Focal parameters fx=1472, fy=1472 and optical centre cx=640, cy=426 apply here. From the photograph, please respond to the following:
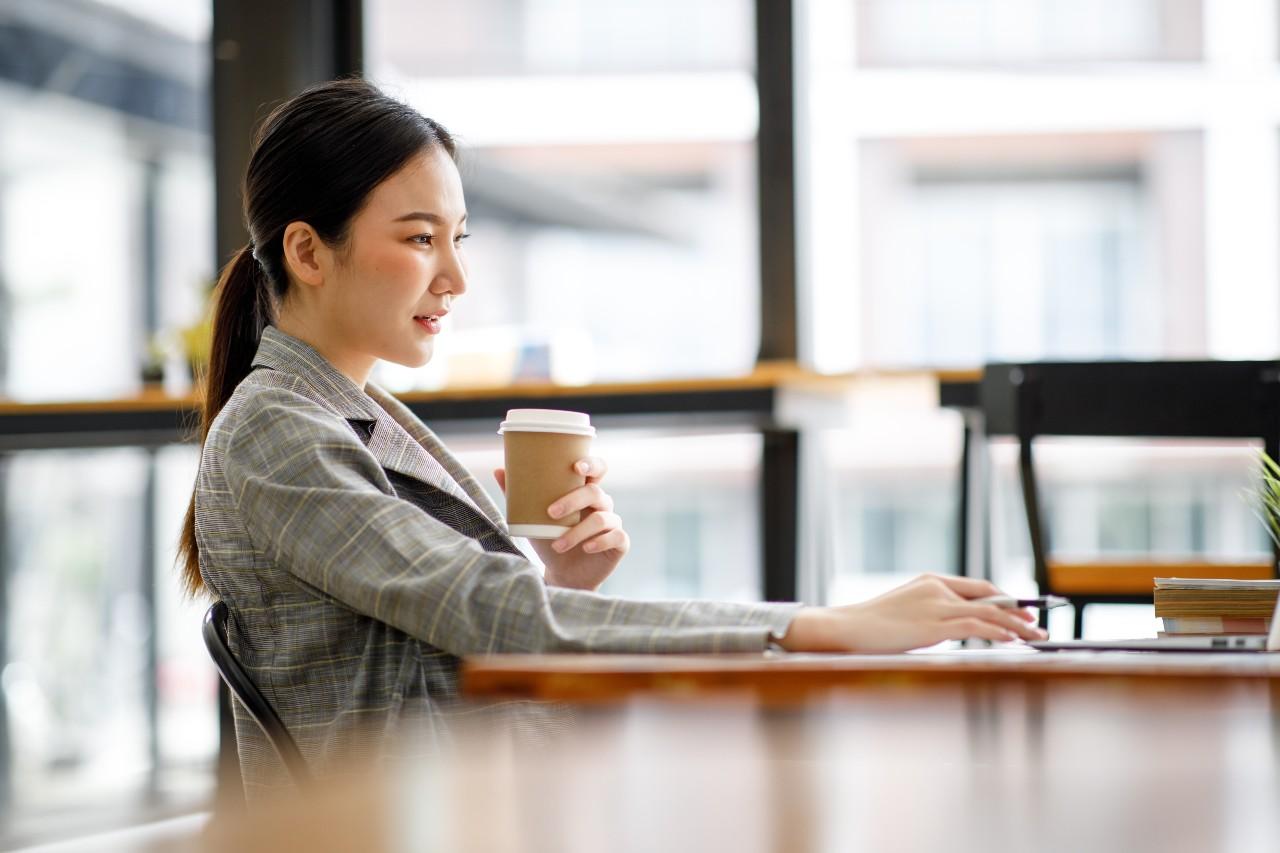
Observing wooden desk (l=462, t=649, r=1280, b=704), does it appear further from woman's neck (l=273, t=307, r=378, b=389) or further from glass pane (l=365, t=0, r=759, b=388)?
glass pane (l=365, t=0, r=759, b=388)

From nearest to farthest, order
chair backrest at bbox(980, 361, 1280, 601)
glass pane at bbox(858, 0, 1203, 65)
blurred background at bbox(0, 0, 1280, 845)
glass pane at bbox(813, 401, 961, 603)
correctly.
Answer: chair backrest at bbox(980, 361, 1280, 601) → blurred background at bbox(0, 0, 1280, 845) → glass pane at bbox(813, 401, 961, 603) → glass pane at bbox(858, 0, 1203, 65)

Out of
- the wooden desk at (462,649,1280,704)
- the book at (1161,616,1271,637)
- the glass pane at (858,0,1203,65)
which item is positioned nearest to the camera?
the wooden desk at (462,649,1280,704)

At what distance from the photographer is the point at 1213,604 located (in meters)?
1.08

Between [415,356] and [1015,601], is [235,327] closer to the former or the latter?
[415,356]

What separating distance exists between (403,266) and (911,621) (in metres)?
0.59

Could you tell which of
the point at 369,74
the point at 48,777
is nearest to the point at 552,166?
the point at 369,74

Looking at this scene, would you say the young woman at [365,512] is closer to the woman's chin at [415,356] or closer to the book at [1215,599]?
the woman's chin at [415,356]

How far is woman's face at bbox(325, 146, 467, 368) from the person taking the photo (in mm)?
1264

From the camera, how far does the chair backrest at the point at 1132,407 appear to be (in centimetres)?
218

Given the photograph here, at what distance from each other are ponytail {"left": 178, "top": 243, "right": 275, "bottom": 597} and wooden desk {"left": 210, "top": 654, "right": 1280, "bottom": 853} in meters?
0.76

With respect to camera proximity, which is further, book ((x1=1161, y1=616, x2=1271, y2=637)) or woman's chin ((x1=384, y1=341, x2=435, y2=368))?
woman's chin ((x1=384, y1=341, x2=435, y2=368))

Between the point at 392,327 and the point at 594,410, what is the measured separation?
1822mm

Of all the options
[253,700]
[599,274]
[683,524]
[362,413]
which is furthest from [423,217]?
[599,274]

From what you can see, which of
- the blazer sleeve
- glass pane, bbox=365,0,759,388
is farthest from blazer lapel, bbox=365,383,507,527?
glass pane, bbox=365,0,759,388
